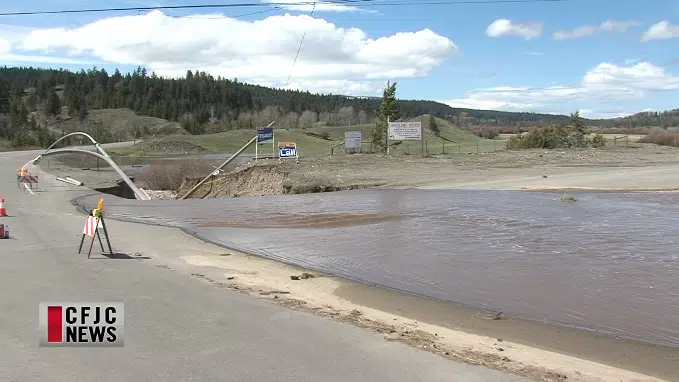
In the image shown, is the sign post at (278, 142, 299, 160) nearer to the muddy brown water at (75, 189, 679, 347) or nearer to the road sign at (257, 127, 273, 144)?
the road sign at (257, 127, 273, 144)

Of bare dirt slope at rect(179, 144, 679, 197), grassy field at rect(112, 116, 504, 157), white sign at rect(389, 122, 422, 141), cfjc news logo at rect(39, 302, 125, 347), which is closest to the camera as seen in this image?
cfjc news logo at rect(39, 302, 125, 347)

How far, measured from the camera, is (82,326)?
7.05m

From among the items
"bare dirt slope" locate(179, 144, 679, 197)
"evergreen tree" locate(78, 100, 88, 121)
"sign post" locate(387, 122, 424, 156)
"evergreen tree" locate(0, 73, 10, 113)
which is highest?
"evergreen tree" locate(0, 73, 10, 113)

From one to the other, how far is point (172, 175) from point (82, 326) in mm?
42093

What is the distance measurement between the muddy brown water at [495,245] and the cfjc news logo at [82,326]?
5432 mm

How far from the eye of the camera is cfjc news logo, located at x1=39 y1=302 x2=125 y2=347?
687cm

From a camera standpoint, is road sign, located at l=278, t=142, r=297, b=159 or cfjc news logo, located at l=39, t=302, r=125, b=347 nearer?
cfjc news logo, located at l=39, t=302, r=125, b=347

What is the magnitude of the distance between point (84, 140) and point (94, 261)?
134 metres

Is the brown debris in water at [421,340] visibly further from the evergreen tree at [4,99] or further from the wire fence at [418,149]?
the evergreen tree at [4,99]

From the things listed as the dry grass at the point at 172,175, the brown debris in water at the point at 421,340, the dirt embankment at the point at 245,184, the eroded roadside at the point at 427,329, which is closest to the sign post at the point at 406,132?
the dirt embankment at the point at 245,184

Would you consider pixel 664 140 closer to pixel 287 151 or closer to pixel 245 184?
pixel 287 151

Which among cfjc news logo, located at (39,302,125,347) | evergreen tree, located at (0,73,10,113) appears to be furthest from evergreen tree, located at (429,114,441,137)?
evergreen tree, located at (0,73,10,113)

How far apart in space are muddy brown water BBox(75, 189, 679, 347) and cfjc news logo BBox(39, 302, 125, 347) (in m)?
5.43

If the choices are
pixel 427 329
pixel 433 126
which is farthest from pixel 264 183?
Result: pixel 433 126
